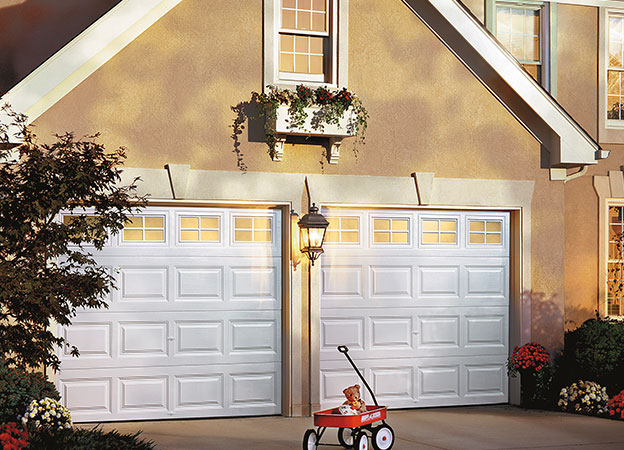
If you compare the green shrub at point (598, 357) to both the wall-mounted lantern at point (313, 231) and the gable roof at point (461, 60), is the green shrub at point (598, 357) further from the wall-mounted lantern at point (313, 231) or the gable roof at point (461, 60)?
the wall-mounted lantern at point (313, 231)

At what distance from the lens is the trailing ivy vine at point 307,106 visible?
10469mm

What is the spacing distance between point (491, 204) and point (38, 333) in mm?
6408

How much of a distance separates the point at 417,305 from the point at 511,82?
10.7 feet

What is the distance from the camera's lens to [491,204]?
11688 mm

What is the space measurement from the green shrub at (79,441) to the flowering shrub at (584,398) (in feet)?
19.4

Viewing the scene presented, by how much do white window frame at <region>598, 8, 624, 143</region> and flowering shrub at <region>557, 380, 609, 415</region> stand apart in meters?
3.95

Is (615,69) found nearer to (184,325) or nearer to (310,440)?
(184,325)

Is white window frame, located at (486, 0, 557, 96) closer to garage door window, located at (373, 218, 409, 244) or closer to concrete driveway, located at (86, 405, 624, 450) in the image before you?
garage door window, located at (373, 218, 409, 244)

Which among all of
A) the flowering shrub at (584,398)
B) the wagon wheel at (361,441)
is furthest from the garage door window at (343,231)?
the flowering shrub at (584,398)

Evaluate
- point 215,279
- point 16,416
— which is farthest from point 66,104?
point 16,416

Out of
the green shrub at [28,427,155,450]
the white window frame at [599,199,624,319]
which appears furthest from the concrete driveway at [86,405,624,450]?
the white window frame at [599,199,624,319]

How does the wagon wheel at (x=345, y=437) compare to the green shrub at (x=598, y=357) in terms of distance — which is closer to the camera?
the wagon wheel at (x=345, y=437)

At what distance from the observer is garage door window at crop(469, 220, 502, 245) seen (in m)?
11.8

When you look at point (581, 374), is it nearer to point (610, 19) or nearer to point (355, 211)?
point (355, 211)
